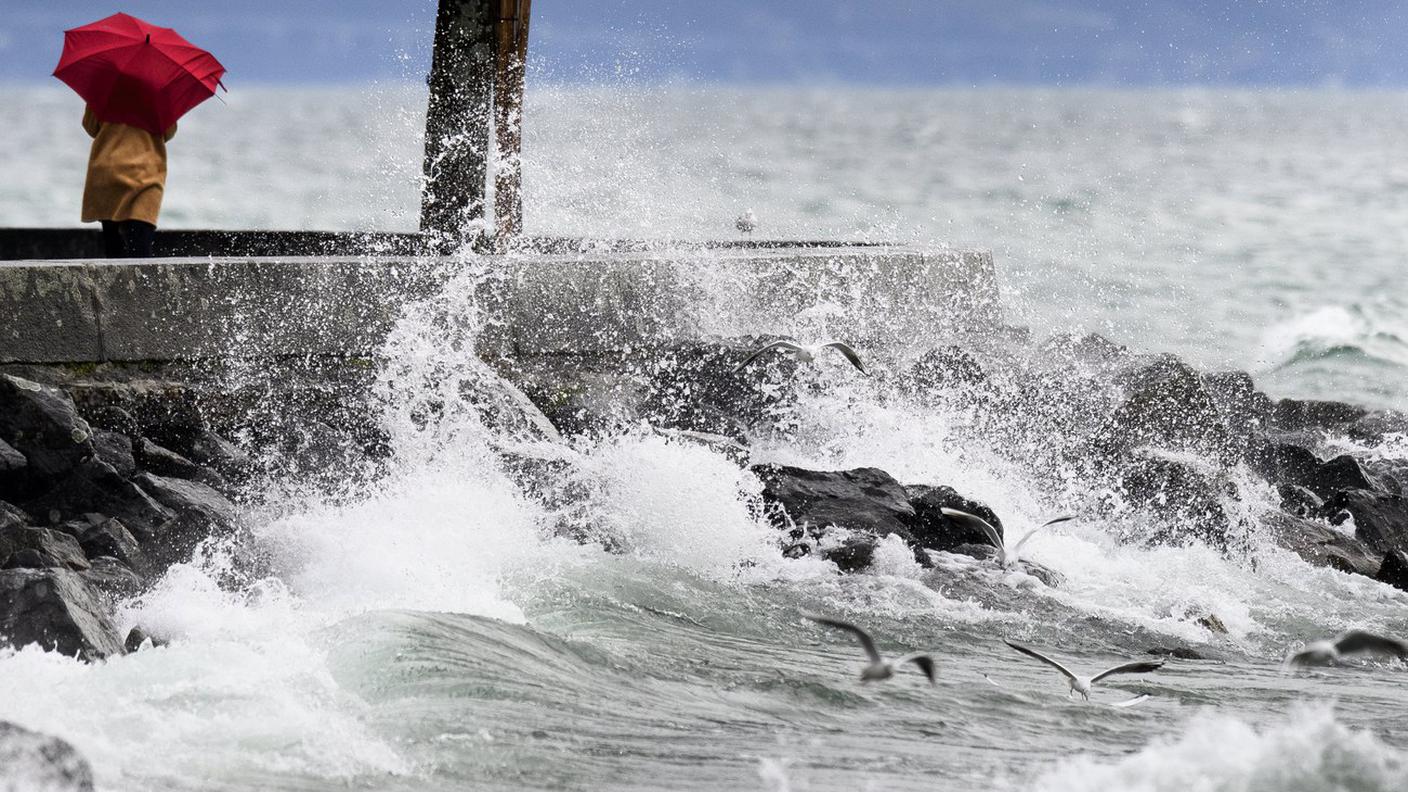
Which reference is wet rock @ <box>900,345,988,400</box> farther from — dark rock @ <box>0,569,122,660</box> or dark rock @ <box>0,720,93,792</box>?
dark rock @ <box>0,720,93,792</box>

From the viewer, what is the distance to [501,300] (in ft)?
28.2

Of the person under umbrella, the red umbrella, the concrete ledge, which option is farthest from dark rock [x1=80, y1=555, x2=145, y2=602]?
the red umbrella

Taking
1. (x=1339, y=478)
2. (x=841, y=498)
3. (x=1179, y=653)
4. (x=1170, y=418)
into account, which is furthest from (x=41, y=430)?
(x=1339, y=478)

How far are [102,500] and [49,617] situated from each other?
1562 millimetres

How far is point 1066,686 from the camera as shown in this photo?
19.9 feet

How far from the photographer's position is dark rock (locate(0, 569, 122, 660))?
5273 mm

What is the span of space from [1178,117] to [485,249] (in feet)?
441

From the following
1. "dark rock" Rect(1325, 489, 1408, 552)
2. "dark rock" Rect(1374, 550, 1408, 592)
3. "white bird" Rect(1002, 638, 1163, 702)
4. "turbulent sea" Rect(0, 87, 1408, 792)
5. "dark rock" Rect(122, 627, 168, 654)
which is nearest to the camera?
"turbulent sea" Rect(0, 87, 1408, 792)

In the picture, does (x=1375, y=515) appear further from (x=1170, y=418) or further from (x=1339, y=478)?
(x=1170, y=418)

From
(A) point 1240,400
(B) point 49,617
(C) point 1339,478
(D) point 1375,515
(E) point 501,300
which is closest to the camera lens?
(B) point 49,617

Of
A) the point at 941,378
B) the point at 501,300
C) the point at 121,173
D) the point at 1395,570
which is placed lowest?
the point at 1395,570

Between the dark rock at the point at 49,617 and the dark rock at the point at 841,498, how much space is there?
11.5 feet

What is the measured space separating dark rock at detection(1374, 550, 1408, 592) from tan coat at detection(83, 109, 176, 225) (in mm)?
7109

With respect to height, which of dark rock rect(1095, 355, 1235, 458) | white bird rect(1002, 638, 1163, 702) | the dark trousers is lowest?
white bird rect(1002, 638, 1163, 702)
